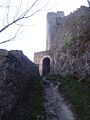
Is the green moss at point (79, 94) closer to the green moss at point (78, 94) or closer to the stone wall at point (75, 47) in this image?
the green moss at point (78, 94)

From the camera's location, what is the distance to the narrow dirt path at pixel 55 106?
1119 cm

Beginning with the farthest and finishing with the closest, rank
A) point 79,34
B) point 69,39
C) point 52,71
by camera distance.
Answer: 1. point 52,71
2. point 69,39
3. point 79,34

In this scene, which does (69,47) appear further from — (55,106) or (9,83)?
(9,83)

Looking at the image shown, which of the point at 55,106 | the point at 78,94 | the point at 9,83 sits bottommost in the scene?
the point at 55,106

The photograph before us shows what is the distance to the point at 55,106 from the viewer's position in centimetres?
1254

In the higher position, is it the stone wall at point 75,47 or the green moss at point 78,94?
the stone wall at point 75,47

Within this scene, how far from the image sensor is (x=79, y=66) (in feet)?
55.6

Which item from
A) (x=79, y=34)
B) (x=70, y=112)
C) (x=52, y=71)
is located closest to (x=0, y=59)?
(x=70, y=112)

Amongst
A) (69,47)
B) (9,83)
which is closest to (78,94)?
(9,83)

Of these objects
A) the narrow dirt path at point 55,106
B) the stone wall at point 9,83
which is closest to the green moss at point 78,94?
the narrow dirt path at point 55,106

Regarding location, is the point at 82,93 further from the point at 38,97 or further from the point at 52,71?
the point at 52,71

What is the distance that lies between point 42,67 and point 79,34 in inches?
316

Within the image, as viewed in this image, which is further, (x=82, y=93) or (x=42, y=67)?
(x=42, y=67)

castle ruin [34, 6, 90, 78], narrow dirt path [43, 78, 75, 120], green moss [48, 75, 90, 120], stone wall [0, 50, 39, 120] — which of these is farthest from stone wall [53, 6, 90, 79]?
stone wall [0, 50, 39, 120]
